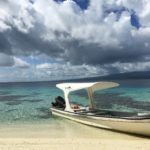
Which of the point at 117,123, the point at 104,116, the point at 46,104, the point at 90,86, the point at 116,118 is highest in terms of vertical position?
the point at 46,104

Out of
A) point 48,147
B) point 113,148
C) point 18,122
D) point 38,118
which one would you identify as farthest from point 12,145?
point 38,118

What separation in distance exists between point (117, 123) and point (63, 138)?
3.13m

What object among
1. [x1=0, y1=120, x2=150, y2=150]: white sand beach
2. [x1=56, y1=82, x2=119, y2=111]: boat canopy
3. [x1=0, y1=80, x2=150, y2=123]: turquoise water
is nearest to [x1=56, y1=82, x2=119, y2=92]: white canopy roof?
[x1=56, y1=82, x2=119, y2=111]: boat canopy

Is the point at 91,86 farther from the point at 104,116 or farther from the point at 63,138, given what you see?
the point at 63,138

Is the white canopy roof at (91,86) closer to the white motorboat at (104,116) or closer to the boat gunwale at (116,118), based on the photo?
the white motorboat at (104,116)

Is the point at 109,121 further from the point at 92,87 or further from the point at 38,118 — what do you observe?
the point at 38,118

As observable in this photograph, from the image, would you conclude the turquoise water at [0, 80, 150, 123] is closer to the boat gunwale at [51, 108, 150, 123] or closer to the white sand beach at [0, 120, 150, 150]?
the boat gunwale at [51, 108, 150, 123]

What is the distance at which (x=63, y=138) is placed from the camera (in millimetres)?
18141

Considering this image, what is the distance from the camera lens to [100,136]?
732 inches

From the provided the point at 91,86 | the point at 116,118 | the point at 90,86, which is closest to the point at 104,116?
the point at 116,118

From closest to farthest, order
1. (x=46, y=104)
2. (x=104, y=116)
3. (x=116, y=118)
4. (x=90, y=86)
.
Answer: (x=116, y=118) → (x=104, y=116) → (x=90, y=86) → (x=46, y=104)

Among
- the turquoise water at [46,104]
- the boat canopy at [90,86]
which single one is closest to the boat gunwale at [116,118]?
the boat canopy at [90,86]

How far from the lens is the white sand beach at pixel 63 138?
14484 millimetres

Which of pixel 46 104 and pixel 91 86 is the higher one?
pixel 46 104
